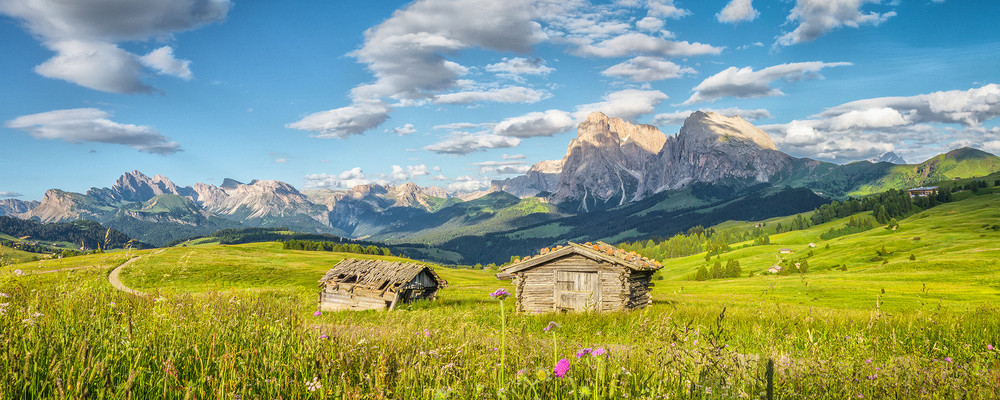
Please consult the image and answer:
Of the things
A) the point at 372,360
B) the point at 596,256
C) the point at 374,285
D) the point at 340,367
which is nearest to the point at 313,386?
the point at 340,367

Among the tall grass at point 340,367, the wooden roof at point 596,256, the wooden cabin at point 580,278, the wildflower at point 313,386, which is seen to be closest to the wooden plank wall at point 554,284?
the wooden cabin at point 580,278

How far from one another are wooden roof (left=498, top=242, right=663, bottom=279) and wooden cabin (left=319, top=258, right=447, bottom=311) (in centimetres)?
744

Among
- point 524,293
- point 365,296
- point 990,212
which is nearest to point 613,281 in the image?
point 524,293

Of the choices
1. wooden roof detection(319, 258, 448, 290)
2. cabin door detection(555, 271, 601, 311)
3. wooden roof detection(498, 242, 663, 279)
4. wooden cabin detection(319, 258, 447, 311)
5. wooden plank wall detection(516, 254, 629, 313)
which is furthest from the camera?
wooden roof detection(319, 258, 448, 290)

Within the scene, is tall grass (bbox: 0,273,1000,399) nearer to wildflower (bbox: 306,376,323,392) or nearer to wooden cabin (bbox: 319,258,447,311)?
wildflower (bbox: 306,376,323,392)

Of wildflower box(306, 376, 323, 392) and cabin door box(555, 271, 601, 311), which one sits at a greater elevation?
wildflower box(306, 376, 323, 392)

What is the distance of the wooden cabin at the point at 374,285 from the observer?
31.5 m

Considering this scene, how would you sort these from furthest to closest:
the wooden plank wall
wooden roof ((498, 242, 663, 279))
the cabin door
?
the cabin door
the wooden plank wall
wooden roof ((498, 242, 663, 279))

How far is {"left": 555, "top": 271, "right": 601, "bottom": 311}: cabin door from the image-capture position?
28.1 meters

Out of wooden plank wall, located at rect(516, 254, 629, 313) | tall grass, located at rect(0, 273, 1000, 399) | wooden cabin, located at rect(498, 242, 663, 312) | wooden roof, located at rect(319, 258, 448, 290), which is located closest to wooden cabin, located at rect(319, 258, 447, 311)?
wooden roof, located at rect(319, 258, 448, 290)

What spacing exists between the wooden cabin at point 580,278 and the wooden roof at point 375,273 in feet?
23.4

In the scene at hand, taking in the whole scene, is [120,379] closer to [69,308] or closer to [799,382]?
[69,308]

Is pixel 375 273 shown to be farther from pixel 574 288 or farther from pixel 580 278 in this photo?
pixel 580 278

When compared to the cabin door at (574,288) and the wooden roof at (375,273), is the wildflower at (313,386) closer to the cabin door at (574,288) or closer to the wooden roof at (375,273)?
the cabin door at (574,288)
